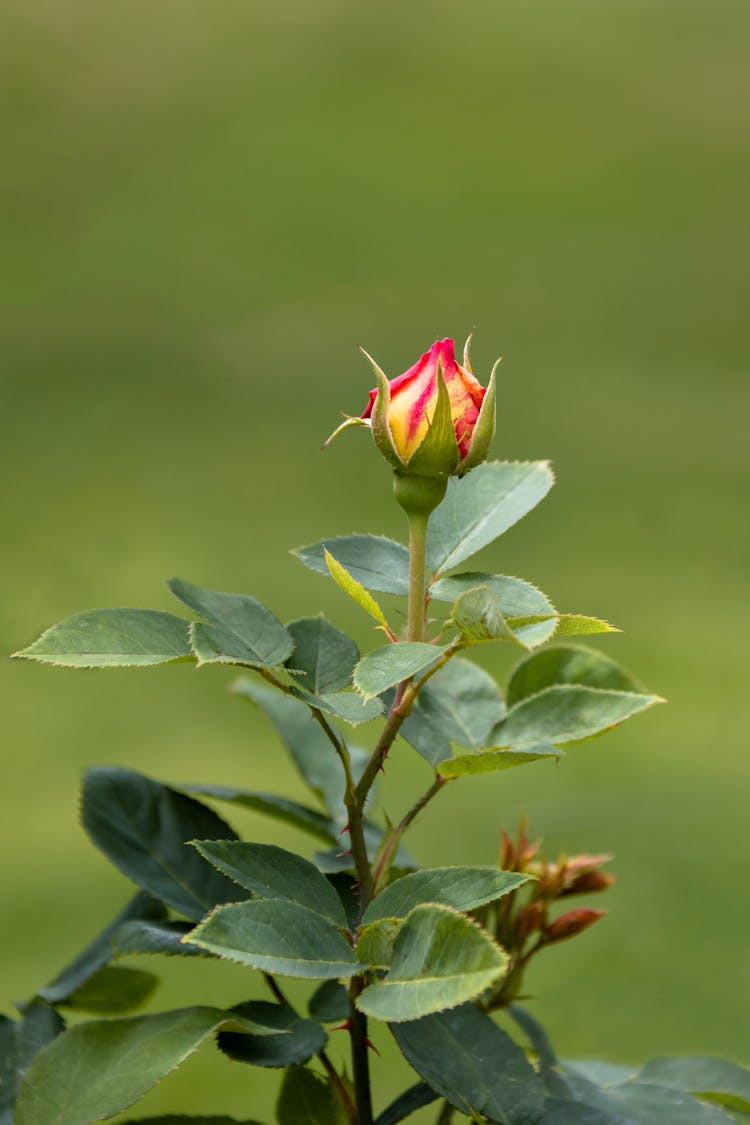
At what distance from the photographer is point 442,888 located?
0.82 feet

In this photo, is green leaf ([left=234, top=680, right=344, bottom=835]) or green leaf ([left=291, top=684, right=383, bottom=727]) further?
green leaf ([left=234, top=680, right=344, bottom=835])

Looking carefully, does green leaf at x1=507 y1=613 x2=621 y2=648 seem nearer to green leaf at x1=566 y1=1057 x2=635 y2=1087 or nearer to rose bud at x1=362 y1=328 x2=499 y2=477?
rose bud at x1=362 y1=328 x2=499 y2=477

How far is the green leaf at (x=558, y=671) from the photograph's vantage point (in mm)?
330

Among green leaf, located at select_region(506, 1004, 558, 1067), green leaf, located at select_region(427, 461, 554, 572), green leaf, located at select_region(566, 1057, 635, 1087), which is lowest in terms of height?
green leaf, located at select_region(566, 1057, 635, 1087)

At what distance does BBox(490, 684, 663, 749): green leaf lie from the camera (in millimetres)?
271

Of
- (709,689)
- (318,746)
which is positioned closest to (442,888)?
(318,746)

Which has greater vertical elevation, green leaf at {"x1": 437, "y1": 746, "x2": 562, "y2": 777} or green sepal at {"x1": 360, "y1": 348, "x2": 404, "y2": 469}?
green sepal at {"x1": 360, "y1": 348, "x2": 404, "y2": 469}

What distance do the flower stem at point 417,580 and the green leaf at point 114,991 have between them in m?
0.16

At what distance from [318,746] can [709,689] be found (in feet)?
4.01

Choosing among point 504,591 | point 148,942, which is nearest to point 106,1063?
point 148,942

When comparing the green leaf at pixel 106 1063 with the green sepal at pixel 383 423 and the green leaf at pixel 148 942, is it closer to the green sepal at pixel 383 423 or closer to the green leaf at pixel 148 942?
the green leaf at pixel 148 942

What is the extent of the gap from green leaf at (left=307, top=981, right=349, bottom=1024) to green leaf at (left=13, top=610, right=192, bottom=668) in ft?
0.37

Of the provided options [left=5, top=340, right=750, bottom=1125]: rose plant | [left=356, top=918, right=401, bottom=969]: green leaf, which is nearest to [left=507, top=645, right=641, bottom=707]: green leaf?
[left=5, top=340, right=750, bottom=1125]: rose plant

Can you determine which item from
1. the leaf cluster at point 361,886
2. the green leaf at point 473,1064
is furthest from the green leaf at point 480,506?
the green leaf at point 473,1064
